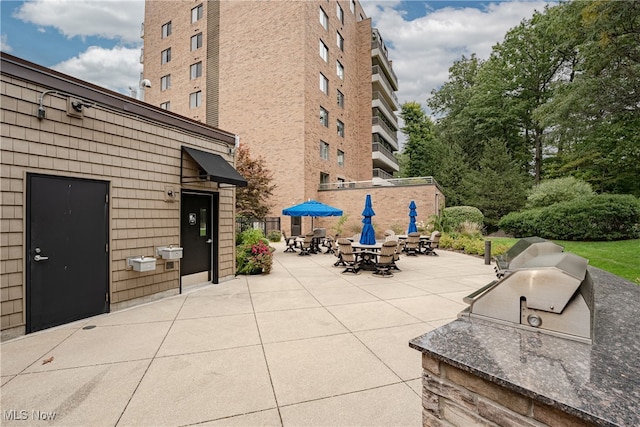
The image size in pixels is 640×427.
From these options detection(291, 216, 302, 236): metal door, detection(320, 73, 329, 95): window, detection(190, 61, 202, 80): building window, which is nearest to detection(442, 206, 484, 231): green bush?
detection(291, 216, 302, 236): metal door

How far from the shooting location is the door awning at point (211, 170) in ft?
22.1

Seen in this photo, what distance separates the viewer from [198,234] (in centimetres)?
757

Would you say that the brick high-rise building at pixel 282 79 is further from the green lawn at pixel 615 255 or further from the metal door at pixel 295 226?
the green lawn at pixel 615 255

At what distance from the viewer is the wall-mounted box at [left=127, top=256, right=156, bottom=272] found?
5672mm

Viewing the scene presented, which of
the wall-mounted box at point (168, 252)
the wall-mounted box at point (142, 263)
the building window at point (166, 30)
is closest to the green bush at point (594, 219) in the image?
the wall-mounted box at point (168, 252)

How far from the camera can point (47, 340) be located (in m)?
4.31

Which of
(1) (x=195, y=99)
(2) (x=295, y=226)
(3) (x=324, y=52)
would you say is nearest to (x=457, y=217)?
(2) (x=295, y=226)

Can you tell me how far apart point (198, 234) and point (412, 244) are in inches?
364

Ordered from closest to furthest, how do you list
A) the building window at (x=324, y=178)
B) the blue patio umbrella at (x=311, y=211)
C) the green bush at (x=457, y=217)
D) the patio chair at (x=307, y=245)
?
the blue patio umbrella at (x=311, y=211) < the patio chair at (x=307, y=245) < the green bush at (x=457, y=217) < the building window at (x=324, y=178)

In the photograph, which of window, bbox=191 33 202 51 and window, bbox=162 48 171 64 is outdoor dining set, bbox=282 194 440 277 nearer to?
window, bbox=191 33 202 51

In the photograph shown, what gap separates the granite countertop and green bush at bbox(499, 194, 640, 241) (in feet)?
51.9

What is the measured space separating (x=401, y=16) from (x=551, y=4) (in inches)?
738

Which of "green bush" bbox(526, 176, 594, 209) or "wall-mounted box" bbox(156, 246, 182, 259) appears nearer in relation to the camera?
"wall-mounted box" bbox(156, 246, 182, 259)

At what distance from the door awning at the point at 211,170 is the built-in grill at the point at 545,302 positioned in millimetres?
6138
